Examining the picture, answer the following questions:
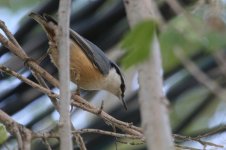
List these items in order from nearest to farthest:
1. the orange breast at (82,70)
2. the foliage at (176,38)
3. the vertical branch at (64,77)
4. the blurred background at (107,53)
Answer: the foliage at (176,38)
the vertical branch at (64,77)
the blurred background at (107,53)
the orange breast at (82,70)

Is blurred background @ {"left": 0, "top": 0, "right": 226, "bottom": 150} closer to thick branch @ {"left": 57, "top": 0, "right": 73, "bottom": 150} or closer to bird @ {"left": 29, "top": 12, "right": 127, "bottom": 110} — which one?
bird @ {"left": 29, "top": 12, "right": 127, "bottom": 110}

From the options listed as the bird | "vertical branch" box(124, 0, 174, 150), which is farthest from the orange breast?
"vertical branch" box(124, 0, 174, 150)

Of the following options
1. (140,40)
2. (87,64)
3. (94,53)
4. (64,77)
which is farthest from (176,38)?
(87,64)

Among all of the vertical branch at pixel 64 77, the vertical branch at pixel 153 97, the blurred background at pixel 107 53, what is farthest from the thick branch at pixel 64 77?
the blurred background at pixel 107 53

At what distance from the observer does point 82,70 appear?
8.95 feet

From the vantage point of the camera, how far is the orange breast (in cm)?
264

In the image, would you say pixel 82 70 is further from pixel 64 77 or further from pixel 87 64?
pixel 64 77

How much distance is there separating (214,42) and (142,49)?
0.10m

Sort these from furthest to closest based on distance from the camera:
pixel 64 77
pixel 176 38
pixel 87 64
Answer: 1. pixel 87 64
2. pixel 64 77
3. pixel 176 38

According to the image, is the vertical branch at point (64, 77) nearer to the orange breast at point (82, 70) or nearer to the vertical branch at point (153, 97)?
the vertical branch at point (153, 97)

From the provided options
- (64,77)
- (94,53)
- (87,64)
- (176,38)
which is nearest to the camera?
(176,38)

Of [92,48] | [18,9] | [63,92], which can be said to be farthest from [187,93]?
[63,92]

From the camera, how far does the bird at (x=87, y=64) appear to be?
230 centimetres

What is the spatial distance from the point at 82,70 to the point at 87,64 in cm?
4
